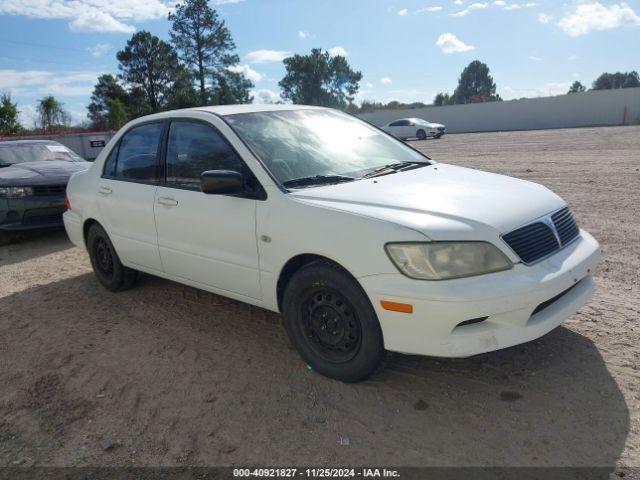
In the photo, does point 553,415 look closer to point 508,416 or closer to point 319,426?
point 508,416

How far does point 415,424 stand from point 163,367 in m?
1.83

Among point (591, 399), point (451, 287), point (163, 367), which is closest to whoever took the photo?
point (451, 287)

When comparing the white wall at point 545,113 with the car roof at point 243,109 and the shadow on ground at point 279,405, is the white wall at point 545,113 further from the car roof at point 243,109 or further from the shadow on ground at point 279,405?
the shadow on ground at point 279,405

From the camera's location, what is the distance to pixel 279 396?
3252 millimetres

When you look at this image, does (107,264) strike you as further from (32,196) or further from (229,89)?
(229,89)

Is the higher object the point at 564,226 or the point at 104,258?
the point at 564,226

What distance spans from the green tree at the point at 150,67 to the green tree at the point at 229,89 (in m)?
5.21

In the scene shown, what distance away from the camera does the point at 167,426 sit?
3033 millimetres

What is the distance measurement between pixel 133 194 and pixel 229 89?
60.8m

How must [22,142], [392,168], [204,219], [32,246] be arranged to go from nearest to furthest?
[204,219], [392,168], [32,246], [22,142]

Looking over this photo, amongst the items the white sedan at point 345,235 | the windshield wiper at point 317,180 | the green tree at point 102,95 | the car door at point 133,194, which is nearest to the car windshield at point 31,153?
the car door at point 133,194

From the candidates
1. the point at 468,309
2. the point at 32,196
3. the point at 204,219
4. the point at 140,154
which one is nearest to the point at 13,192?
the point at 32,196

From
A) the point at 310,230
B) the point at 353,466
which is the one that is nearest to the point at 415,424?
the point at 353,466

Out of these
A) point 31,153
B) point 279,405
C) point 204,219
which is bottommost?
point 279,405
